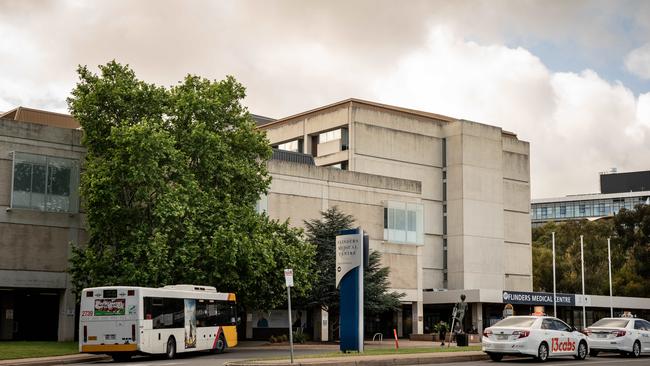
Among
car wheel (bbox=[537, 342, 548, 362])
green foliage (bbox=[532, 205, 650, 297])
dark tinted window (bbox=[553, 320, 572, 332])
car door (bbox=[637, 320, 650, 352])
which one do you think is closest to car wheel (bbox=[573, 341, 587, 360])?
dark tinted window (bbox=[553, 320, 572, 332])

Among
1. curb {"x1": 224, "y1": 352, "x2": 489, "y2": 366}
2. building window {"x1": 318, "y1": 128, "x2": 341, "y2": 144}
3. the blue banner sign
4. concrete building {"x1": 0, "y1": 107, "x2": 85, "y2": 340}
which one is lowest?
curb {"x1": 224, "y1": 352, "x2": 489, "y2": 366}

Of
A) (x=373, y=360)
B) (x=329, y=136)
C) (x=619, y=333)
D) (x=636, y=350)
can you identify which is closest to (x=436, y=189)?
(x=329, y=136)

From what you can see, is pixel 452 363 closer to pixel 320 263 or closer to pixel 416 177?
pixel 320 263

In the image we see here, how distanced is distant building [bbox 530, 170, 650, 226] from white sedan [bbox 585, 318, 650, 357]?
5401 inches

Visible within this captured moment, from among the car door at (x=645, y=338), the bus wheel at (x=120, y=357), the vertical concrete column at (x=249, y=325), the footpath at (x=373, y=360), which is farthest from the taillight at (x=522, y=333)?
the vertical concrete column at (x=249, y=325)

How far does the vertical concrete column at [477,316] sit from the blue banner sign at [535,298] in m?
2.16

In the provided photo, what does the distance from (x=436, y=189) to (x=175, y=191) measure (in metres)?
44.8

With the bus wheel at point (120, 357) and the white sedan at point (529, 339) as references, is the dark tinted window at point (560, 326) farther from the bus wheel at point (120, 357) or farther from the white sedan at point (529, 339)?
the bus wheel at point (120, 357)

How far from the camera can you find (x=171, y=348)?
33.7m

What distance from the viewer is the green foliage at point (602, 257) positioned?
93.3m

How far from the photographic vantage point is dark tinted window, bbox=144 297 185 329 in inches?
1273

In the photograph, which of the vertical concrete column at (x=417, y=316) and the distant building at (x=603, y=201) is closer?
the vertical concrete column at (x=417, y=316)

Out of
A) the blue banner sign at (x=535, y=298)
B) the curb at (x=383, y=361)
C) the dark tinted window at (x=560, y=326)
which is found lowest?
the curb at (x=383, y=361)

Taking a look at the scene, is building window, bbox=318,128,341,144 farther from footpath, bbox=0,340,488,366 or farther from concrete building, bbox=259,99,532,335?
footpath, bbox=0,340,488,366
